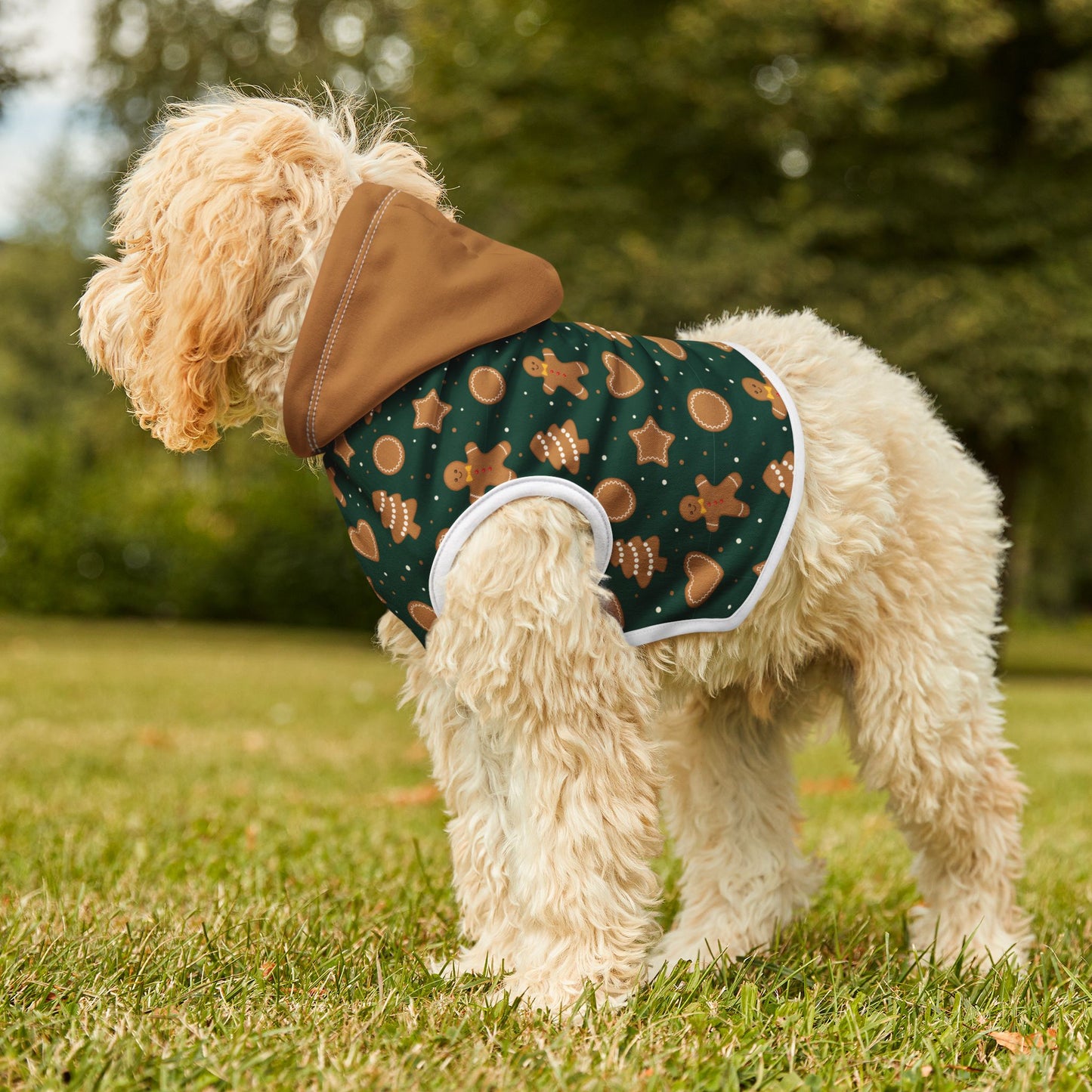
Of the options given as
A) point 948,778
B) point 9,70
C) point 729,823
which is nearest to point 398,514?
point 729,823

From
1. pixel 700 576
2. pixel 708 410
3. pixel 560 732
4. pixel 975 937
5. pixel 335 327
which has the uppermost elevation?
pixel 335 327

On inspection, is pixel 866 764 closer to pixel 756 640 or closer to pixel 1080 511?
pixel 756 640

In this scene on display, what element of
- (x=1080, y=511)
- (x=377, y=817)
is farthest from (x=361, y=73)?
(x=377, y=817)

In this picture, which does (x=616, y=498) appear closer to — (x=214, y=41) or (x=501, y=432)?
(x=501, y=432)

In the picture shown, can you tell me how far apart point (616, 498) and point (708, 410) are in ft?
1.11

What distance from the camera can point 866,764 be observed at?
3074 mm

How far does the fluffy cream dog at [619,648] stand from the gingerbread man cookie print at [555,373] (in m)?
0.28

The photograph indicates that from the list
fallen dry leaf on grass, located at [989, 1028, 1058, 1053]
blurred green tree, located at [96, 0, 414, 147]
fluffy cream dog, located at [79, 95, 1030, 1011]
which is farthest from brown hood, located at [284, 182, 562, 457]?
blurred green tree, located at [96, 0, 414, 147]

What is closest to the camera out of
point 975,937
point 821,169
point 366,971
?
point 366,971

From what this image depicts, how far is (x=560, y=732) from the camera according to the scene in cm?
249

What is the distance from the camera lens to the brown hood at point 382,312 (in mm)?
2453

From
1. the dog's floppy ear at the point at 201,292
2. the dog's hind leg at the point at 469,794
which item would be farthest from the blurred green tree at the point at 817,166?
the dog's floppy ear at the point at 201,292

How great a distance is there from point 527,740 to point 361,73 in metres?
20.0

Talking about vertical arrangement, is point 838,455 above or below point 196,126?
below
